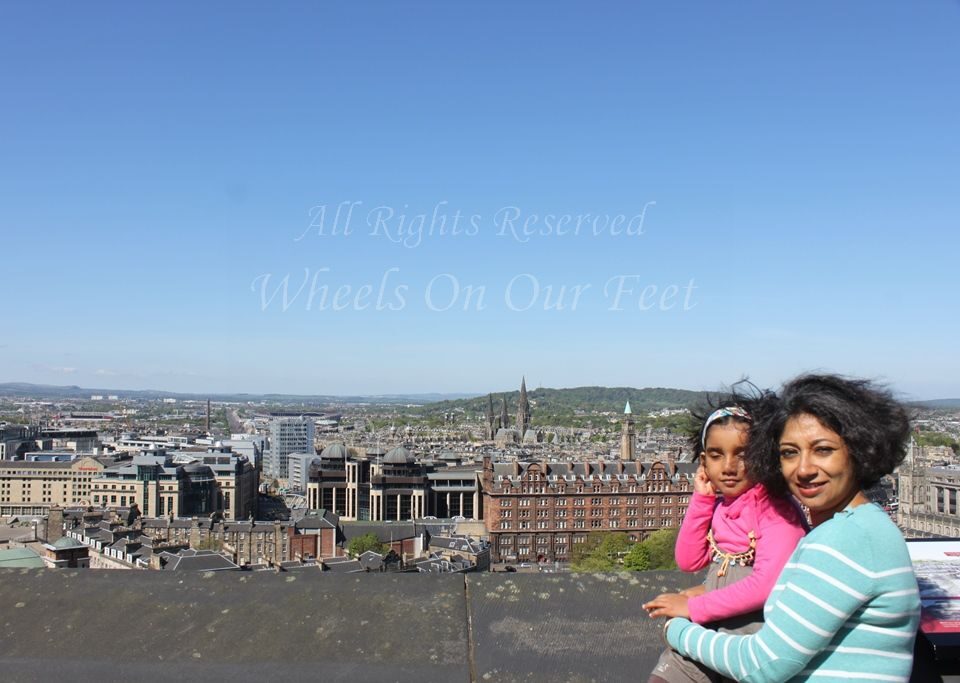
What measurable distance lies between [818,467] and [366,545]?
4038 cm

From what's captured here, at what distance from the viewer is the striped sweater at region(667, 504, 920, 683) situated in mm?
2031

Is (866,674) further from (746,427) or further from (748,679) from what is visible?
(746,427)

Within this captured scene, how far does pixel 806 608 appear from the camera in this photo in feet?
6.81

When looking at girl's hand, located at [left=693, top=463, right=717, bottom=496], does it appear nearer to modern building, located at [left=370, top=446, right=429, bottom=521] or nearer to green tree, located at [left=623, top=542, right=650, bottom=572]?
green tree, located at [left=623, top=542, right=650, bottom=572]

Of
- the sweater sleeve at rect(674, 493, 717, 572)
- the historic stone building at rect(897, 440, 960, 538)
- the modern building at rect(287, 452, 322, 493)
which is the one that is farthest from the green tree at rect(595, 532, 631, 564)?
the modern building at rect(287, 452, 322, 493)

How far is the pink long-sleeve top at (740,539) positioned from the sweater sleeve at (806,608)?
25 centimetres

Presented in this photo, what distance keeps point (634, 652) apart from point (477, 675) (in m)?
0.67

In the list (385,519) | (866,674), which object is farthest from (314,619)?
(385,519)

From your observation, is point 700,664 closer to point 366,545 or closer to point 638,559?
point 638,559

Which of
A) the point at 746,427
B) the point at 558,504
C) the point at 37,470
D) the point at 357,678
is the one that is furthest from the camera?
the point at 37,470

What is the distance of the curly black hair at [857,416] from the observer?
2227mm

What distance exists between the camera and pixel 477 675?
131 inches

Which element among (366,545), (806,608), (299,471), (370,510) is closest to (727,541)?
(806,608)

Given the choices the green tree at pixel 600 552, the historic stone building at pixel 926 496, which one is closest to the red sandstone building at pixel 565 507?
the green tree at pixel 600 552
